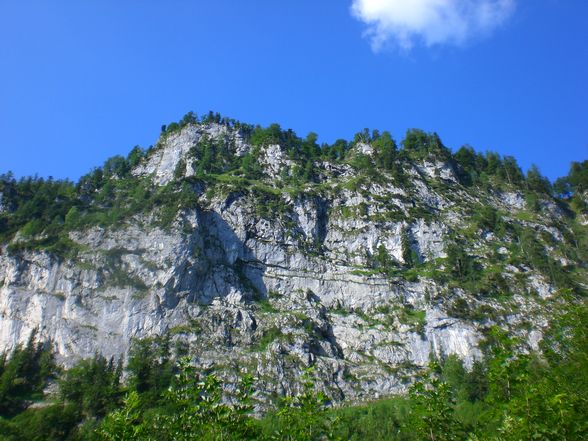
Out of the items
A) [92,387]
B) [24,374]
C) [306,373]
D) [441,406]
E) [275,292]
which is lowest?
[441,406]

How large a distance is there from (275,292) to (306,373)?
271 feet

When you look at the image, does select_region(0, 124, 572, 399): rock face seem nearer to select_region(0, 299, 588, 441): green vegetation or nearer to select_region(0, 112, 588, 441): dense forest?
select_region(0, 112, 588, 441): dense forest

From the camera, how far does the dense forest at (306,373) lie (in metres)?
12.6

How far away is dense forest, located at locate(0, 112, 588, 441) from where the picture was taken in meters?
12.6

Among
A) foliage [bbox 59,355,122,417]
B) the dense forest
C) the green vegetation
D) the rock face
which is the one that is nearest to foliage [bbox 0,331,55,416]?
the dense forest

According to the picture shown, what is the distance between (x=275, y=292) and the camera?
94500 millimetres

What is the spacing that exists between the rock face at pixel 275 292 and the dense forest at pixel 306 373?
299 centimetres

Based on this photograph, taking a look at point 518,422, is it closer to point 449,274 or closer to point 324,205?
point 449,274

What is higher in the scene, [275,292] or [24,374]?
[275,292]

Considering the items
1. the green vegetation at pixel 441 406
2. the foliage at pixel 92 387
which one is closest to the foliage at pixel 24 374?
the foliage at pixel 92 387

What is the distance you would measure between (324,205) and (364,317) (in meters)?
35.7

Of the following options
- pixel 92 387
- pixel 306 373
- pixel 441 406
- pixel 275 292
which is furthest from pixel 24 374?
pixel 441 406

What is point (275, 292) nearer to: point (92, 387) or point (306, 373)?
point (92, 387)

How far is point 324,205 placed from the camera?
382 ft
